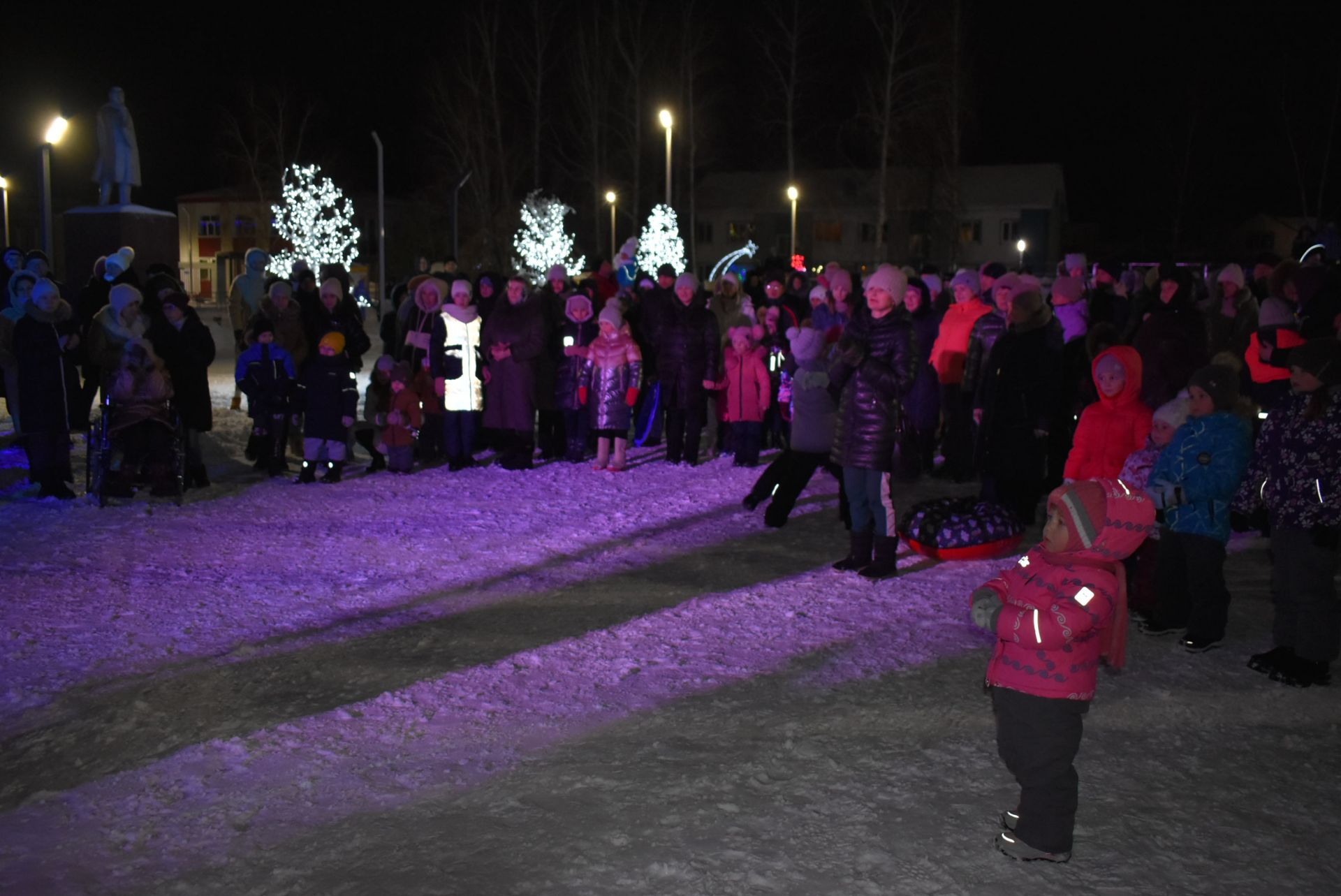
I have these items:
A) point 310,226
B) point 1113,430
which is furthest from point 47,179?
point 310,226

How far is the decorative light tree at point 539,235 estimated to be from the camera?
4525cm

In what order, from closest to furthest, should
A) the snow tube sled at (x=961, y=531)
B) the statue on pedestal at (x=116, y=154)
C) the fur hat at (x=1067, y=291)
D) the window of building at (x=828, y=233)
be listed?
1. the snow tube sled at (x=961, y=531)
2. the fur hat at (x=1067, y=291)
3. the statue on pedestal at (x=116, y=154)
4. the window of building at (x=828, y=233)

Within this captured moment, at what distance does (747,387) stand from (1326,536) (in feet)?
21.3

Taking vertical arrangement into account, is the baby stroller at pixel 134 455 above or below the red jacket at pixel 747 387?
below

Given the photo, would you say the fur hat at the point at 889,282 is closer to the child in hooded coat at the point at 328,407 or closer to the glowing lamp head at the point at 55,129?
the child in hooded coat at the point at 328,407

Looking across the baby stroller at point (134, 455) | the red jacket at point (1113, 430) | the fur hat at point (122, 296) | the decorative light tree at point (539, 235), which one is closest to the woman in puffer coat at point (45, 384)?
the baby stroller at point (134, 455)

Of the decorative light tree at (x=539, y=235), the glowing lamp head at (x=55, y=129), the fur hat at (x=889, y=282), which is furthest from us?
the decorative light tree at (x=539, y=235)

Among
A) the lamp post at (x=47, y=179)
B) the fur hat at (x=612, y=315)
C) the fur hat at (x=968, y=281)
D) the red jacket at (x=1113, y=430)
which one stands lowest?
the red jacket at (x=1113, y=430)

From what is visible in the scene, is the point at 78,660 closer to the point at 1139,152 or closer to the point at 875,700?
the point at 875,700

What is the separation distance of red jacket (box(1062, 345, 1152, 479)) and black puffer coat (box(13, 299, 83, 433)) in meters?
7.63

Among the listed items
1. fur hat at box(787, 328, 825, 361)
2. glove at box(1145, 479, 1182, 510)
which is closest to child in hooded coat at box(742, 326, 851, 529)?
fur hat at box(787, 328, 825, 361)

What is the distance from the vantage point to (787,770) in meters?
4.62

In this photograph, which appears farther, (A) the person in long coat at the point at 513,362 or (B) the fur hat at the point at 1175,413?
(A) the person in long coat at the point at 513,362

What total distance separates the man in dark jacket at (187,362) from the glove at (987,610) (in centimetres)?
796
